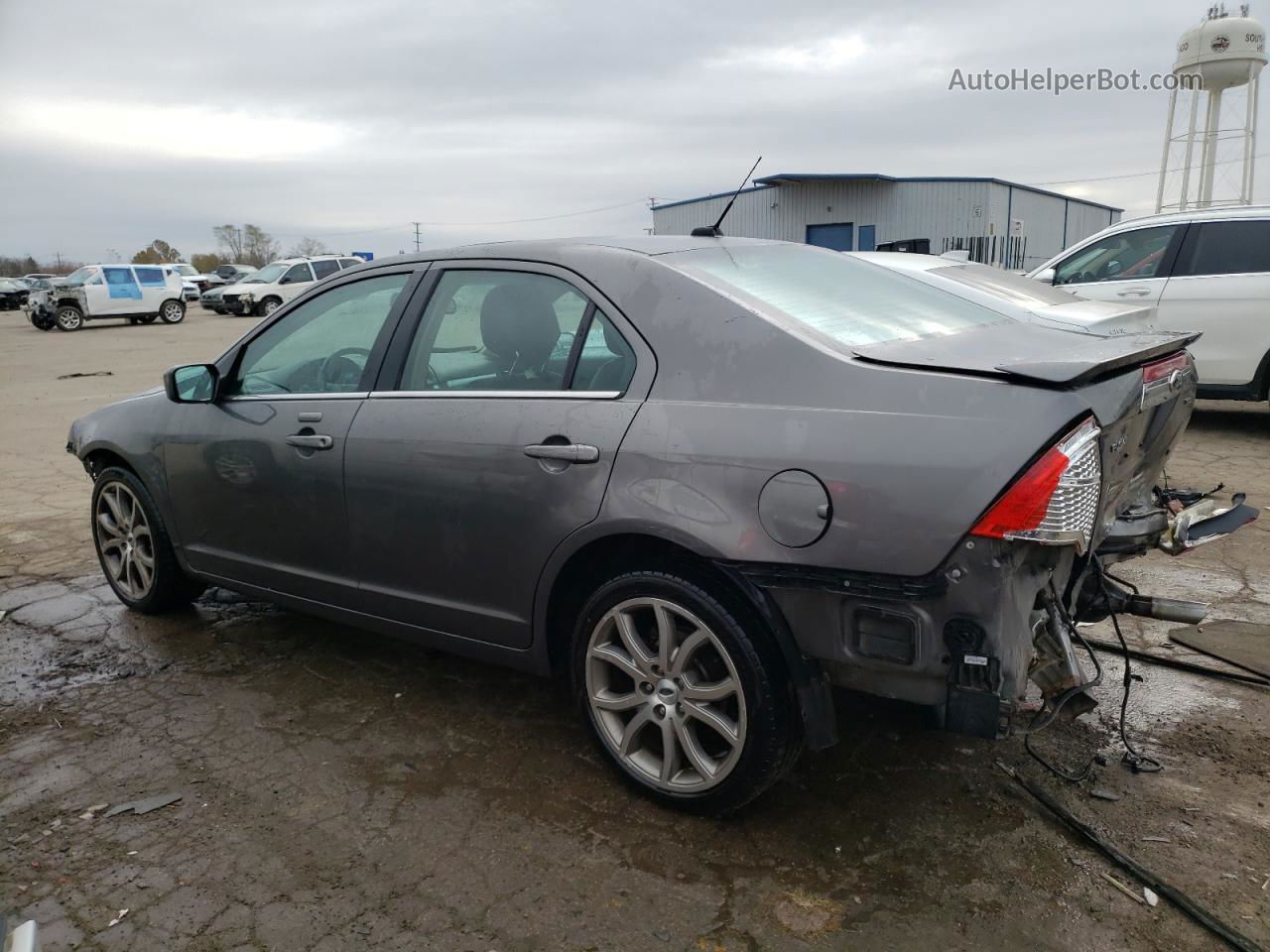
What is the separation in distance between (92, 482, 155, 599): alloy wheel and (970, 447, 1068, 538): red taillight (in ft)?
12.3

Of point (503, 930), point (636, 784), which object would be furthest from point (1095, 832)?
point (503, 930)

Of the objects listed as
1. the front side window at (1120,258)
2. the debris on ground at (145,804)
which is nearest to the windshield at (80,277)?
the front side window at (1120,258)

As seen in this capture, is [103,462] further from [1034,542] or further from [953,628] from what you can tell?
[1034,542]

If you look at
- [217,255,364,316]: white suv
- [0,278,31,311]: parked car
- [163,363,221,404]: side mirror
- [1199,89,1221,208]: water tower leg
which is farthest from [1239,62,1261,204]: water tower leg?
[0,278,31,311]: parked car

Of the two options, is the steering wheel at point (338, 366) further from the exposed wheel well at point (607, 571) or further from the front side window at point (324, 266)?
the front side window at point (324, 266)

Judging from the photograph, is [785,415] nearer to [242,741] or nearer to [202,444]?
[242,741]

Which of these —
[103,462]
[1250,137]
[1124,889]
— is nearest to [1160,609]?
[1124,889]

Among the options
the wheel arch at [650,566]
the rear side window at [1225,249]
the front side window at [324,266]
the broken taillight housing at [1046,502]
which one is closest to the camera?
the broken taillight housing at [1046,502]

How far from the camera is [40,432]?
1020 centimetres

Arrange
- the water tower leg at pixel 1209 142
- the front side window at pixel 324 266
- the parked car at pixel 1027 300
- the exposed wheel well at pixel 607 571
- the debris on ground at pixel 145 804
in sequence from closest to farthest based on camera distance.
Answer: the exposed wheel well at pixel 607 571 < the debris on ground at pixel 145 804 < the parked car at pixel 1027 300 < the front side window at pixel 324 266 < the water tower leg at pixel 1209 142

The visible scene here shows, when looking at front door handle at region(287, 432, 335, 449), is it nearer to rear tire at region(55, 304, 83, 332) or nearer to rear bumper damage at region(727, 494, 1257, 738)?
rear bumper damage at region(727, 494, 1257, 738)

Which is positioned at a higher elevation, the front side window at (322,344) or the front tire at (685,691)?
the front side window at (322,344)

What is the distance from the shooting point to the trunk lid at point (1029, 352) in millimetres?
2287

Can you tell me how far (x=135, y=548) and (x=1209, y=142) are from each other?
3968cm
